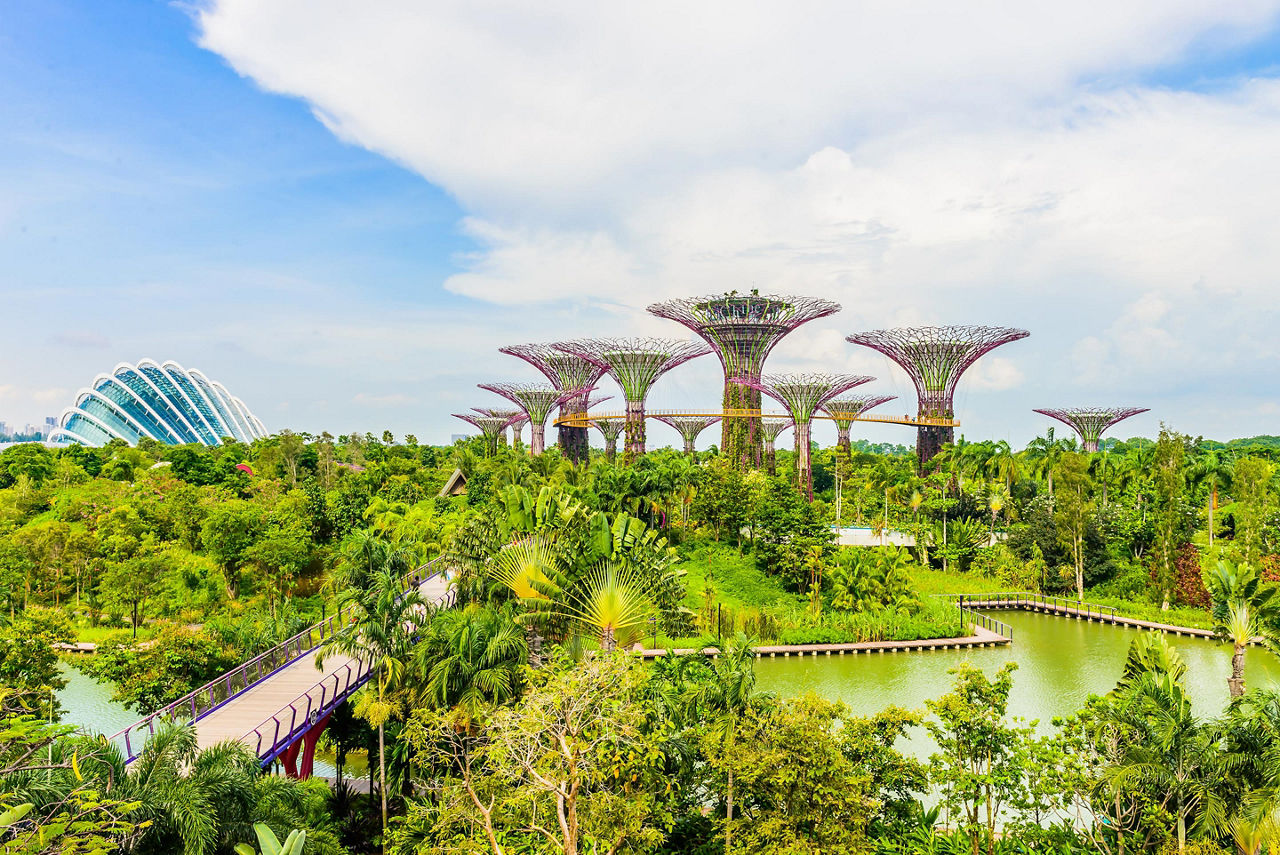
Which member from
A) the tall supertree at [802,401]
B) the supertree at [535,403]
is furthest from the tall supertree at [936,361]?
the supertree at [535,403]

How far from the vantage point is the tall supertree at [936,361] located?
40531 millimetres

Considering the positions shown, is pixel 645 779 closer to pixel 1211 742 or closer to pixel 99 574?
pixel 1211 742

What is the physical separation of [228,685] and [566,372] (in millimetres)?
37334

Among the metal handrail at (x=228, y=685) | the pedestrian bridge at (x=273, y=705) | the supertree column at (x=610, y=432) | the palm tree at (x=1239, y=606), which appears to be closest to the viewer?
the metal handrail at (x=228, y=685)

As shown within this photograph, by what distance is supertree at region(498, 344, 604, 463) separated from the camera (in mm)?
48531

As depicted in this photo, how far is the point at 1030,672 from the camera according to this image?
20156 mm

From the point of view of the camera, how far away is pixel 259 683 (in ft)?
43.0

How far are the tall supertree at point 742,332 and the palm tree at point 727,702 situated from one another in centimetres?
2908

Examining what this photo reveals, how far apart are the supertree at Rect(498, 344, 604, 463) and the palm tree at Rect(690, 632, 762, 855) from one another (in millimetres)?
37490

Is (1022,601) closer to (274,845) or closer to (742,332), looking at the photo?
(742,332)

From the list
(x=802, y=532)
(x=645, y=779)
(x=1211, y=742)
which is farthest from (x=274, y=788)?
(x=802, y=532)

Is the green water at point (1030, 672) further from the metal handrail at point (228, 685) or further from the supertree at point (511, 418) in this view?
the supertree at point (511, 418)

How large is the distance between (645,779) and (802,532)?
1780 centimetres

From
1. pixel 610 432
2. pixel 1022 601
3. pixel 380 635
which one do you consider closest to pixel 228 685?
pixel 380 635
